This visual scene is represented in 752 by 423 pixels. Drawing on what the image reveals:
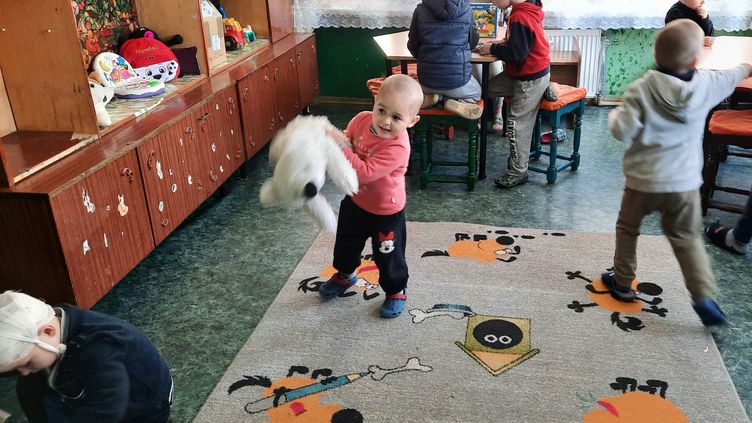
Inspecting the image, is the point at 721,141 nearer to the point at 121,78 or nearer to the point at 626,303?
the point at 626,303

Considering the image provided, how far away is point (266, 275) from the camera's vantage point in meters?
2.95

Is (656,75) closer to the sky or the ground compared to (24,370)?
closer to the sky

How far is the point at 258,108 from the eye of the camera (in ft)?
13.2

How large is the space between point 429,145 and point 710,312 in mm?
1920

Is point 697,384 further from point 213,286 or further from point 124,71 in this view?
point 124,71

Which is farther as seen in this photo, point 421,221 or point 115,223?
point 421,221

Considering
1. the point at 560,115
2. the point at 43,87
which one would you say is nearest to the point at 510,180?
the point at 560,115

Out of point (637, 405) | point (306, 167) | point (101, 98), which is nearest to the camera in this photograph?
point (306, 167)

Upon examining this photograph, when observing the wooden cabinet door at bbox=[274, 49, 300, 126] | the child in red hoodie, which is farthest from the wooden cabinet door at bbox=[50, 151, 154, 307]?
the child in red hoodie

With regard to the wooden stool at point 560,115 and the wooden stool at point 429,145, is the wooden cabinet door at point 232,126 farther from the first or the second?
the wooden stool at point 560,115

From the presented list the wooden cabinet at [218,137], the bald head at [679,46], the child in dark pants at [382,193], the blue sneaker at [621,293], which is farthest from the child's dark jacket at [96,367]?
the bald head at [679,46]

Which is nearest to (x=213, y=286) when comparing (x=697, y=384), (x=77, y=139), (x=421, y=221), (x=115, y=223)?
(x=115, y=223)

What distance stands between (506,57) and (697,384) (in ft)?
6.53

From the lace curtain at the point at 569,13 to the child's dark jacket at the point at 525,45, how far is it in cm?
141
